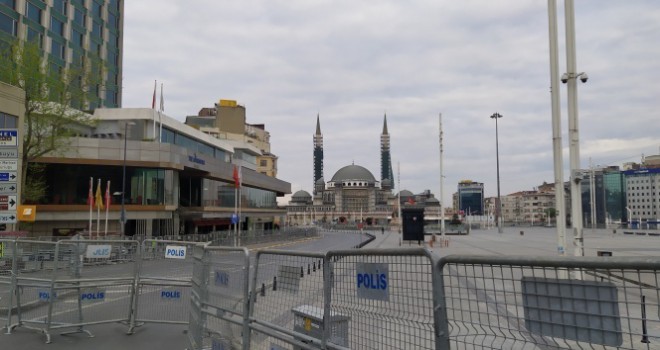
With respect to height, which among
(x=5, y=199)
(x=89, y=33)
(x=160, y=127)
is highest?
(x=89, y=33)

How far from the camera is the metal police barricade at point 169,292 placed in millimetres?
10352

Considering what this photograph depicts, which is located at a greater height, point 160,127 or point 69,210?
point 160,127

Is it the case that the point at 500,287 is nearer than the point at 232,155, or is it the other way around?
the point at 500,287

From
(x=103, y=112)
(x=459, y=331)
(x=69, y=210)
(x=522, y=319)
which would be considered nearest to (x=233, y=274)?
(x=459, y=331)

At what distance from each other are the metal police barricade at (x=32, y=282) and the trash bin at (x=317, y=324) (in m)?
6.31

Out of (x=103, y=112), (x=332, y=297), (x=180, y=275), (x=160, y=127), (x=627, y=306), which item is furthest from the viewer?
(x=103, y=112)

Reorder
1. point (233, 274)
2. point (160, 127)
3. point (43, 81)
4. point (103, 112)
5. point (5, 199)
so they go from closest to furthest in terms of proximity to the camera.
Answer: point (233, 274) < point (5, 199) < point (43, 81) < point (160, 127) < point (103, 112)

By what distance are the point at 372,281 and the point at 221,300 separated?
3.10 m

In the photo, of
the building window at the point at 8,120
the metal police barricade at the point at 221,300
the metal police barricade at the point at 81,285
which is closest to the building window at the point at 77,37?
the building window at the point at 8,120

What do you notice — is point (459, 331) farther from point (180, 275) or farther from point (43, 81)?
A: point (43, 81)

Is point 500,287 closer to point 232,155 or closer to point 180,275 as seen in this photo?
point 180,275

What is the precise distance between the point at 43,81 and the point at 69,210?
11244 millimetres

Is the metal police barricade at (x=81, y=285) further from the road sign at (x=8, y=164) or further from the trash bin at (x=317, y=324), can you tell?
the trash bin at (x=317, y=324)

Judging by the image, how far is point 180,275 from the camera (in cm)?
1104
